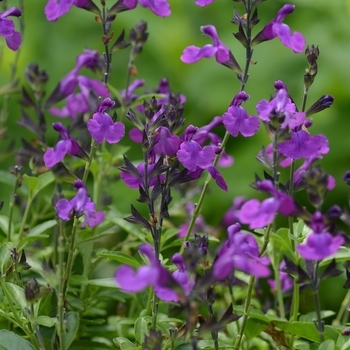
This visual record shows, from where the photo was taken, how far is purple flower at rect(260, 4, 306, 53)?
1006 mm

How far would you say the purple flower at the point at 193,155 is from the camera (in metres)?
0.93

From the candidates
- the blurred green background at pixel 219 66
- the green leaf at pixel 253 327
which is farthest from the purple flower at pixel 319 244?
the blurred green background at pixel 219 66

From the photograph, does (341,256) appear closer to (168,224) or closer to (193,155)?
(193,155)

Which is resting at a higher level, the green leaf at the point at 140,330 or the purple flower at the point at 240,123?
the purple flower at the point at 240,123

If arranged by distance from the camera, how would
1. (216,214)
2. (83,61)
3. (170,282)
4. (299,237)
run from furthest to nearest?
(216,214) < (83,61) < (299,237) < (170,282)

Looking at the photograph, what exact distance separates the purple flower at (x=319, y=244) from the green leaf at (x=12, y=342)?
469 mm

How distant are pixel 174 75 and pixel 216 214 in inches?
33.1

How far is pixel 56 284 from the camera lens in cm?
80

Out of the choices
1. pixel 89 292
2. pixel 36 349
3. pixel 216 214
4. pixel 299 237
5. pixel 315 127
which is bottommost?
pixel 216 214

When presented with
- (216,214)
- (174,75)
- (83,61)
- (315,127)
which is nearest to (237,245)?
(83,61)

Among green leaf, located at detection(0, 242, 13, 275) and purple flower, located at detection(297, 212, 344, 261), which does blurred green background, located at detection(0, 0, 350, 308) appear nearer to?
green leaf, located at detection(0, 242, 13, 275)

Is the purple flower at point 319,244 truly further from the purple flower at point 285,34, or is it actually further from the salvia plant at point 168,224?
the purple flower at point 285,34

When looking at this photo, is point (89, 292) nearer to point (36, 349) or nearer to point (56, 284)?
point (36, 349)

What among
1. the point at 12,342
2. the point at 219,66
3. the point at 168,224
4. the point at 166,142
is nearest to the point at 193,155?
the point at 166,142
